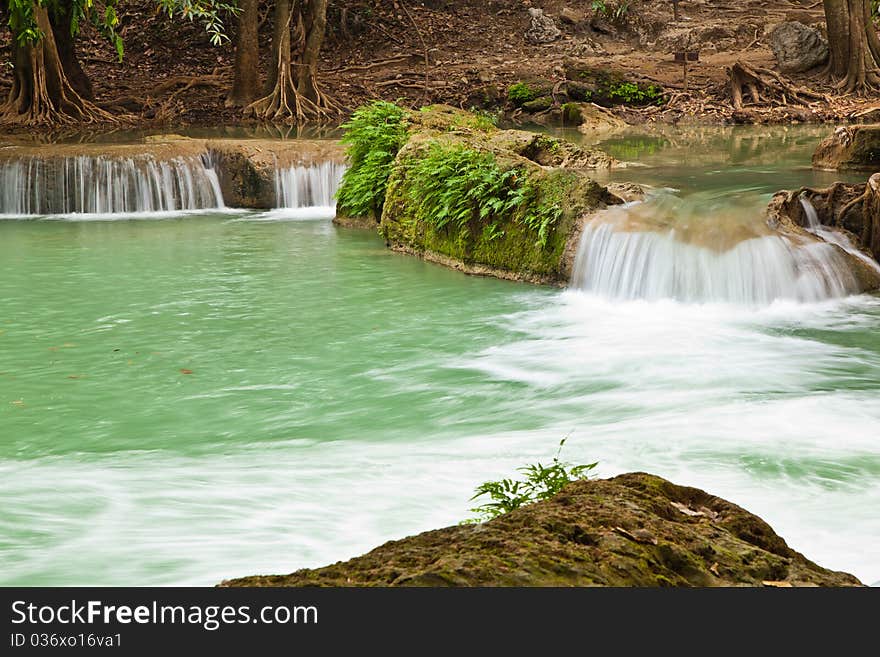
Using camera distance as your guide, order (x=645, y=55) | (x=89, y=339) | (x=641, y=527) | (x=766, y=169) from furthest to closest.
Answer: (x=645, y=55) < (x=766, y=169) < (x=89, y=339) < (x=641, y=527)

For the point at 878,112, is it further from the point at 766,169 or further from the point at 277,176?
the point at 277,176

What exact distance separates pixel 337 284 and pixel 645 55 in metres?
21.3

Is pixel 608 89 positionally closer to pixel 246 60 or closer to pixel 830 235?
pixel 246 60

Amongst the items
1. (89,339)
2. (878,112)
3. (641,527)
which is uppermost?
(878,112)

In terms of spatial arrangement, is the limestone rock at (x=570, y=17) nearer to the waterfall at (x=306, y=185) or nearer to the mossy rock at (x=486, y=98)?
the mossy rock at (x=486, y=98)

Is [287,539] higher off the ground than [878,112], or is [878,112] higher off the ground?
[878,112]

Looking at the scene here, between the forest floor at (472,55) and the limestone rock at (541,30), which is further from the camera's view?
the limestone rock at (541,30)

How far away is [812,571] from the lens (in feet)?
12.0

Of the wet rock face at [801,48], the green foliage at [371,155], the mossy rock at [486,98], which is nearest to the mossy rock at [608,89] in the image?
the mossy rock at [486,98]

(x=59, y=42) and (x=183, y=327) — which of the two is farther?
(x=59, y=42)

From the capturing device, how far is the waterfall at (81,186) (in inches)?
744

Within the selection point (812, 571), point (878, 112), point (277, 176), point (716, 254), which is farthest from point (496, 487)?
point (878, 112)

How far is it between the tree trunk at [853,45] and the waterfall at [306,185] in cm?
1345

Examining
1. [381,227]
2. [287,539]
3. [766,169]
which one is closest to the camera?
[287,539]
